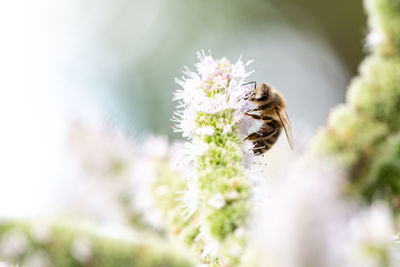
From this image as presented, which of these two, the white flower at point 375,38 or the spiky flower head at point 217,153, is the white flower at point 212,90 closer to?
the spiky flower head at point 217,153

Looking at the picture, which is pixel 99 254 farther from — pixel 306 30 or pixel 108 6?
pixel 108 6

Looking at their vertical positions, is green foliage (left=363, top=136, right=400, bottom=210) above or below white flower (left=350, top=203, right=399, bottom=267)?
above

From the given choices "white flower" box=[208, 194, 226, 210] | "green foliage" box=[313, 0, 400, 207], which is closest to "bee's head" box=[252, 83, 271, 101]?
"green foliage" box=[313, 0, 400, 207]

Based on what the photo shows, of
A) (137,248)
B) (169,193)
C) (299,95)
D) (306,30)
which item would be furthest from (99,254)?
(306,30)

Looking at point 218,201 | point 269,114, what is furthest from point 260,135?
point 218,201

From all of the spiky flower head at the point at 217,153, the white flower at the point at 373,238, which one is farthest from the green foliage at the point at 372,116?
the spiky flower head at the point at 217,153

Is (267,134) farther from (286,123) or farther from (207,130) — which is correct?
(207,130)

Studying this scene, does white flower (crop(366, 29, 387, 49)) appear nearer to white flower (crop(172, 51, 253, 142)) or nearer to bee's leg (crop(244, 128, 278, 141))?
bee's leg (crop(244, 128, 278, 141))
